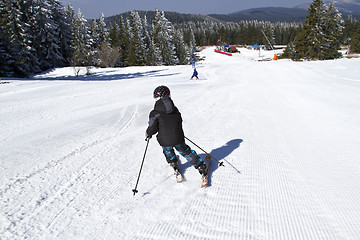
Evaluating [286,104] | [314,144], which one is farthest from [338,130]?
[286,104]

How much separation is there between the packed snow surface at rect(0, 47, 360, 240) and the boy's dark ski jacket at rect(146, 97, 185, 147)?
0.85 m

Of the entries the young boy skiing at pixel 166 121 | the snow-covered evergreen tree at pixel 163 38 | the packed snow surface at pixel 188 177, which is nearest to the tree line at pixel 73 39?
the snow-covered evergreen tree at pixel 163 38

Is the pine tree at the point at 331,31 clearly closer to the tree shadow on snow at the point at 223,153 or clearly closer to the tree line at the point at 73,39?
the tree line at the point at 73,39

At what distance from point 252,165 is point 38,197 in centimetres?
363

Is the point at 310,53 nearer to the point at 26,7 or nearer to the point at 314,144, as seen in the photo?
the point at 314,144

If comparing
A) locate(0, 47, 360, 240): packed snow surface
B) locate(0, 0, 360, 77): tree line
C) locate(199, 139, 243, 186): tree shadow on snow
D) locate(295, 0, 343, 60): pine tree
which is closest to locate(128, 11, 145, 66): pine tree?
locate(0, 0, 360, 77): tree line

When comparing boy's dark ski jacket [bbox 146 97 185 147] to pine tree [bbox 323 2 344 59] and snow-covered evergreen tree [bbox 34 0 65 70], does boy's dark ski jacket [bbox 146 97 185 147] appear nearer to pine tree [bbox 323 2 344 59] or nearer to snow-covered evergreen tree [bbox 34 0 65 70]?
pine tree [bbox 323 2 344 59]

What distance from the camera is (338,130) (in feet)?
19.0

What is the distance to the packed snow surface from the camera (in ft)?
9.16

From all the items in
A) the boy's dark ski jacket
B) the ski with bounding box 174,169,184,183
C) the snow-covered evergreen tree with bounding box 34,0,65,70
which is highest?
the snow-covered evergreen tree with bounding box 34,0,65,70

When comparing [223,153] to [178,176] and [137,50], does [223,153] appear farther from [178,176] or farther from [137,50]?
[137,50]

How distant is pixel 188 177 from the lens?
12.8ft

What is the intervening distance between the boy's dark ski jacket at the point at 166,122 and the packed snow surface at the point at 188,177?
33.5 inches

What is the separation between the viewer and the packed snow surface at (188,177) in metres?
2.79
